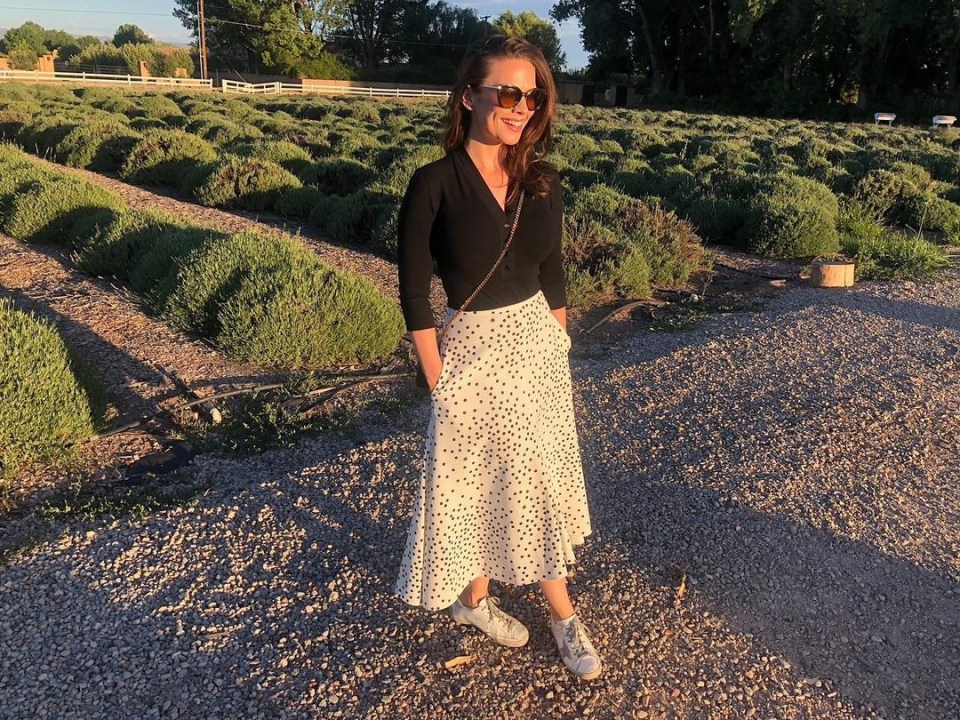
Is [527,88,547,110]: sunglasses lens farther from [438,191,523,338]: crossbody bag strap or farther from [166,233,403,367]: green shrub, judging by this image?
[166,233,403,367]: green shrub

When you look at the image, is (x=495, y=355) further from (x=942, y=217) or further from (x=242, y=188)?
(x=942, y=217)

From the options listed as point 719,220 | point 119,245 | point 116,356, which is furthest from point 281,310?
point 719,220

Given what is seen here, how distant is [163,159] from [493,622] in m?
13.8

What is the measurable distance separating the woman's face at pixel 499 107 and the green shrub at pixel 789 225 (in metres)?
8.70

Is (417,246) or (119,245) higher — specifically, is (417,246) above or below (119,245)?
above

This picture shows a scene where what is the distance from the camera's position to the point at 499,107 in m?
2.18

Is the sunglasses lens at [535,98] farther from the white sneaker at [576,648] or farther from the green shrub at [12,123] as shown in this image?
the green shrub at [12,123]

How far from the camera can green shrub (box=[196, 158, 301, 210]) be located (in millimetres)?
11859

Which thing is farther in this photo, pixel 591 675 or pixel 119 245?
pixel 119 245

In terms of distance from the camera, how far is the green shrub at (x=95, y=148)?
1533 centimetres

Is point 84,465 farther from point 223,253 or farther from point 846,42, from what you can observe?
point 846,42

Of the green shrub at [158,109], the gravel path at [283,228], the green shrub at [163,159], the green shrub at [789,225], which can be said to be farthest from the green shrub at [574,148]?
the green shrub at [158,109]

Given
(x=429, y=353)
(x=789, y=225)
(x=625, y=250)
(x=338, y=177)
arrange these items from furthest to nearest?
(x=338, y=177) → (x=789, y=225) → (x=625, y=250) → (x=429, y=353)

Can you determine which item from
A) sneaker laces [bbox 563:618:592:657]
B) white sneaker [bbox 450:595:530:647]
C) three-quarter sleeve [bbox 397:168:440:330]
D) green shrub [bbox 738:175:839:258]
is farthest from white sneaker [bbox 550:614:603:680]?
green shrub [bbox 738:175:839:258]
